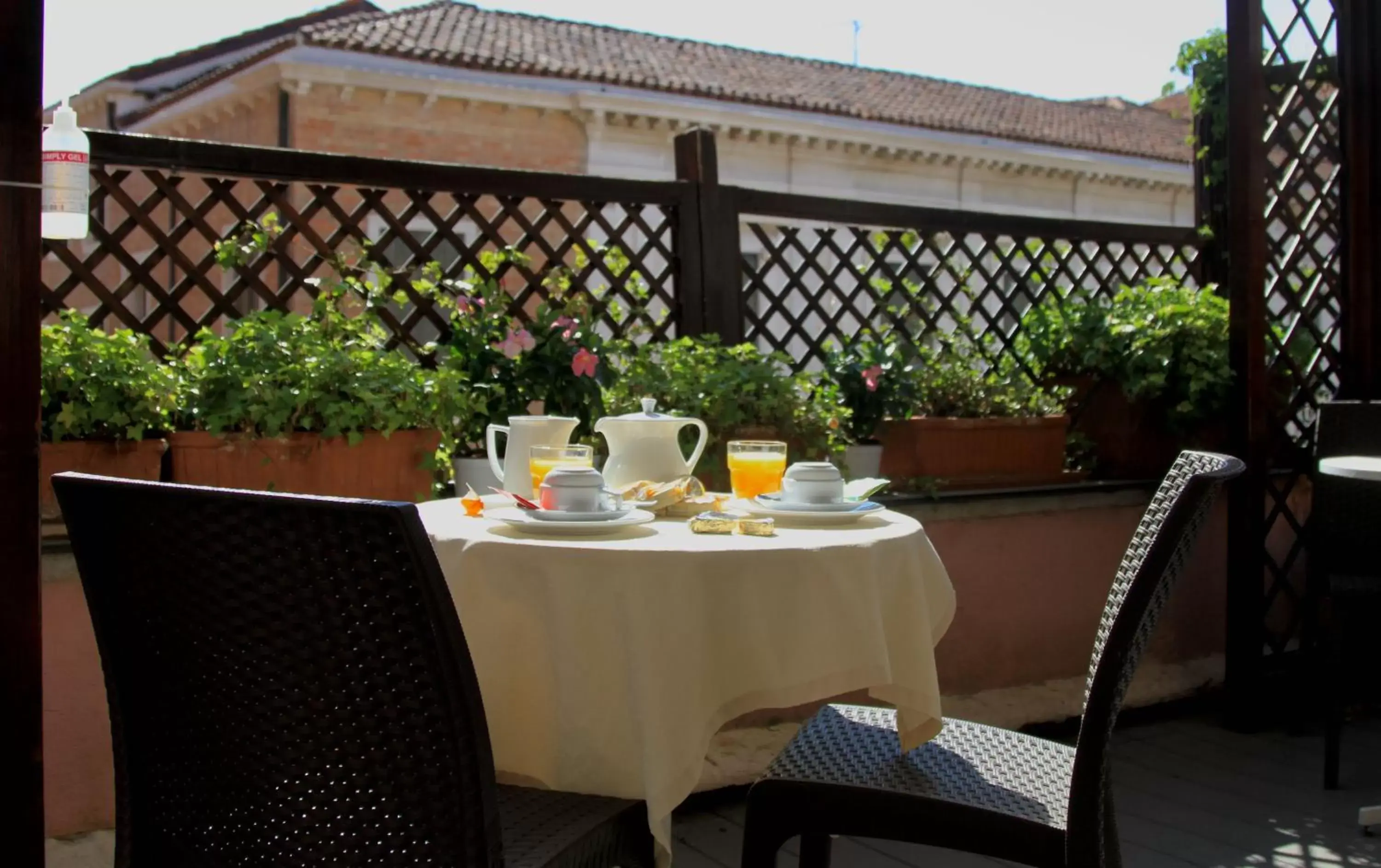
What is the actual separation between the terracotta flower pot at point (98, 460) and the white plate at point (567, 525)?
1181mm

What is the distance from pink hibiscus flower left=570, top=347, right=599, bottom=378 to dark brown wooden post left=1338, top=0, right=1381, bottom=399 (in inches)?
101

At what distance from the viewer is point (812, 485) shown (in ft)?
6.56

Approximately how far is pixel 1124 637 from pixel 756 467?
2.72 ft

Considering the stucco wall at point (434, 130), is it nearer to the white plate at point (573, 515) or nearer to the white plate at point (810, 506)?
the white plate at point (810, 506)

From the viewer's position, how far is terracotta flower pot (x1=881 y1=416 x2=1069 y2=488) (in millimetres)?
3842

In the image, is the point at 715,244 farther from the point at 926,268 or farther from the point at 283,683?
the point at 283,683

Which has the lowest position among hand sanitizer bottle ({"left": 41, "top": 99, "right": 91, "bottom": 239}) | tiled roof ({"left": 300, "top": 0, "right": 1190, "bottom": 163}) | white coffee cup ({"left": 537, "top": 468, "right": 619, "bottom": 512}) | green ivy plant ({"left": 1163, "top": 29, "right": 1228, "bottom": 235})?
white coffee cup ({"left": 537, "top": 468, "right": 619, "bottom": 512})

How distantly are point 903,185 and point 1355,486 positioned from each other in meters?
12.9

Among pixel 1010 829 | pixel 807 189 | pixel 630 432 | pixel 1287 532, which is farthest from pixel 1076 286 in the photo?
pixel 807 189

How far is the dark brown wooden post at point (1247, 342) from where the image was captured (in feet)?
12.3

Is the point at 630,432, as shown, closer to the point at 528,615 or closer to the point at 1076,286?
the point at 528,615

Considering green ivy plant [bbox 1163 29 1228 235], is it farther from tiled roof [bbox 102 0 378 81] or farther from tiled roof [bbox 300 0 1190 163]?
tiled roof [bbox 102 0 378 81]

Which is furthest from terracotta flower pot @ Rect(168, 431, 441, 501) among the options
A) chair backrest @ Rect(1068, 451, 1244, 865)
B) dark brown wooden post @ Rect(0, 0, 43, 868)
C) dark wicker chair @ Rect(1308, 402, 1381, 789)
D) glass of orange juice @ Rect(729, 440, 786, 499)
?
dark wicker chair @ Rect(1308, 402, 1381, 789)

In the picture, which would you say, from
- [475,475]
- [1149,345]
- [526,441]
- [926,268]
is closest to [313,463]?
[475,475]
